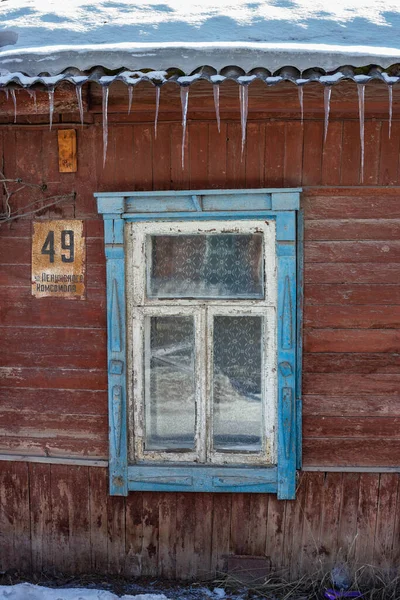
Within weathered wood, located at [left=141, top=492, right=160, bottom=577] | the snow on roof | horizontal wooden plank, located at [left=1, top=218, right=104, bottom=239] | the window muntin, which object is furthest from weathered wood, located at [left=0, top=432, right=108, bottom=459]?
the snow on roof

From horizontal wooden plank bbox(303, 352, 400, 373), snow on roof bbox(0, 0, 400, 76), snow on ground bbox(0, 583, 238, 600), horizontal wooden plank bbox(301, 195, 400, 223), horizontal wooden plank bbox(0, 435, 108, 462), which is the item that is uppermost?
snow on roof bbox(0, 0, 400, 76)

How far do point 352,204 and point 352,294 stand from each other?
0.51 meters

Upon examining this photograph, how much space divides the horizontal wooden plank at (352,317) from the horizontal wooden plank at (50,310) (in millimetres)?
1232

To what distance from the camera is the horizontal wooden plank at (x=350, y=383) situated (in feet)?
11.4

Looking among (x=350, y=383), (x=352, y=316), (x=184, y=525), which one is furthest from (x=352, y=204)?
(x=184, y=525)

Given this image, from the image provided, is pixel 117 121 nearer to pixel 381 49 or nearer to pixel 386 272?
pixel 381 49

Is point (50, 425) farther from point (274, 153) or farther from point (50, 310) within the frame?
point (274, 153)

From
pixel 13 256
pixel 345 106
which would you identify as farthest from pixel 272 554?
pixel 345 106

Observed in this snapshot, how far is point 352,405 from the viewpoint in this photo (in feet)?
11.5

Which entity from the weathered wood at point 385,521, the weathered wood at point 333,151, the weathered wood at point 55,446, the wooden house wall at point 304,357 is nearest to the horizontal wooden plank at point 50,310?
the wooden house wall at point 304,357

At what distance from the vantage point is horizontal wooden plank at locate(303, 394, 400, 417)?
3496 mm

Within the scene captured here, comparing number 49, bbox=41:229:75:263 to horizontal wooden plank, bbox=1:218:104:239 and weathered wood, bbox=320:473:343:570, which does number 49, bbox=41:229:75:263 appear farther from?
weathered wood, bbox=320:473:343:570

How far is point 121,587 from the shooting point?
359 centimetres

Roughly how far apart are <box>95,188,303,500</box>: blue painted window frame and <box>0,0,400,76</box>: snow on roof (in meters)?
0.82
